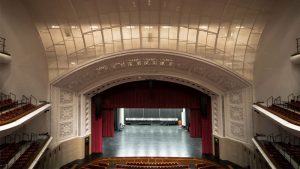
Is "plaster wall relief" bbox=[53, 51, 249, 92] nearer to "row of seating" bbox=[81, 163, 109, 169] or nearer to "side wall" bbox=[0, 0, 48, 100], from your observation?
"side wall" bbox=[0, 0, 48, 100]

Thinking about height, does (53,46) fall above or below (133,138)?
above

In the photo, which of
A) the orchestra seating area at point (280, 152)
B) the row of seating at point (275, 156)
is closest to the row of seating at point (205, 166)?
the orchestra seating area at point (280, 152)

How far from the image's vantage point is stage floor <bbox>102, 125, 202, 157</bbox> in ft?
65.6

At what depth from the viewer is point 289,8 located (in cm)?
1197

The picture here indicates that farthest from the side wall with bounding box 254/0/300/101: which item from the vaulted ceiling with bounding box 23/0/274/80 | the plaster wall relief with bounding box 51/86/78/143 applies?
the plaster wall relief with bounding box 51/86/78/143

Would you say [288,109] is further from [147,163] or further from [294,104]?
[147,163]

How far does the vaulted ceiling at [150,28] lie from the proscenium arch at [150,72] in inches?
24.5

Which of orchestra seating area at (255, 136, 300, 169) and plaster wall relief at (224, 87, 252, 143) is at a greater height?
plaster wall relief at (224, 87, 252, 143)

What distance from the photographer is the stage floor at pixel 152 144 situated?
19984 millimetres

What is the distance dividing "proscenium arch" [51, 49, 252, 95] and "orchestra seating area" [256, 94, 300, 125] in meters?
2.38

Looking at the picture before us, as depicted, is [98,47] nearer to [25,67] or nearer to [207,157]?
[25,67]

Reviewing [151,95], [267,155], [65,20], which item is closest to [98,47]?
[65,20]

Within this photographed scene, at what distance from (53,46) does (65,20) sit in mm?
2296

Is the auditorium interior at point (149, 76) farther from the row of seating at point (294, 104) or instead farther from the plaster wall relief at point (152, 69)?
the row of seating at point (294, 104)
